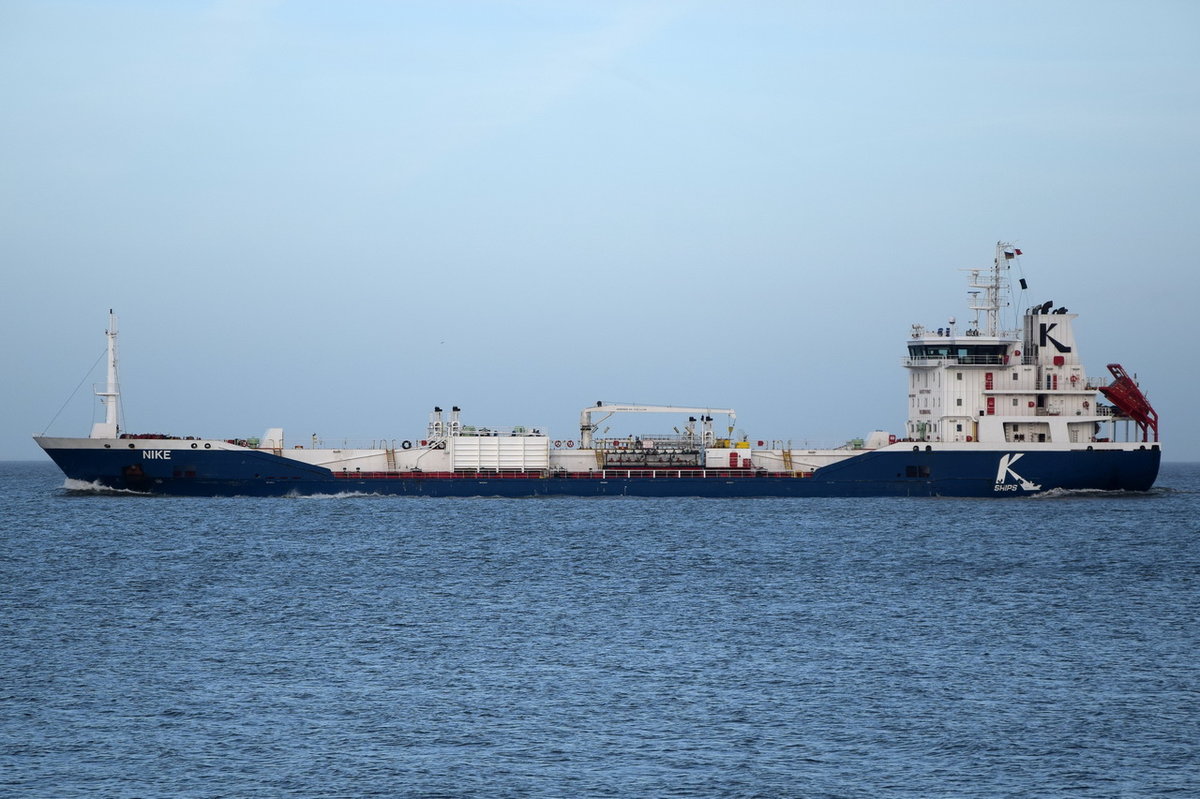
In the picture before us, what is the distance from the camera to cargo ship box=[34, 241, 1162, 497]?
6688cm

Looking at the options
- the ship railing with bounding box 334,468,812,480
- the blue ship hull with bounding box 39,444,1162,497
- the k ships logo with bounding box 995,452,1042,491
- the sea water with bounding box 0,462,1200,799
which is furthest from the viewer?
the ship railing with bounding box 334,468,812,480

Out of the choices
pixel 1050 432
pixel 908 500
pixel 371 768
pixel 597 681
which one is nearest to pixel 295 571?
pixel 597 681

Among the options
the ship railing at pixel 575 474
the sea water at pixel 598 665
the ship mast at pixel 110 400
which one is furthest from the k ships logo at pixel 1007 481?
Answer: the ship mast at pixel 110 400

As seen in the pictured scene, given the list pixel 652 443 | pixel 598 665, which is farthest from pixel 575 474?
pixel 598 665

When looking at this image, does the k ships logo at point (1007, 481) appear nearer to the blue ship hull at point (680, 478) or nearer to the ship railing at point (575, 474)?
the blue ship hull at point (680, 478)

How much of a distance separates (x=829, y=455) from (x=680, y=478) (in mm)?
8618

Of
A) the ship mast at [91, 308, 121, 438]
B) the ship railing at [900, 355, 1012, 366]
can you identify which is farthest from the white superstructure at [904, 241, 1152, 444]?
the ship mast at [91, 308, 121, 438]

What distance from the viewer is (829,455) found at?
238ft

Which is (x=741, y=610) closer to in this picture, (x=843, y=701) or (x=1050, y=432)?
(x=843, y=701)

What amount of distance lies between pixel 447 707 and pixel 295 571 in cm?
2023

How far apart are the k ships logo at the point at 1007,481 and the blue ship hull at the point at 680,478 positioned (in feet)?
0.17

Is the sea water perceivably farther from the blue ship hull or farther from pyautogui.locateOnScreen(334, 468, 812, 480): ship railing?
pyautogui.locateOnScreen(334, 468, 812, 480): ship railing

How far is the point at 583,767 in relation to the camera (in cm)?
2125

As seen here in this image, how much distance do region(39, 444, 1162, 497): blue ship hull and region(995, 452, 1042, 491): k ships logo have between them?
0.17ft
